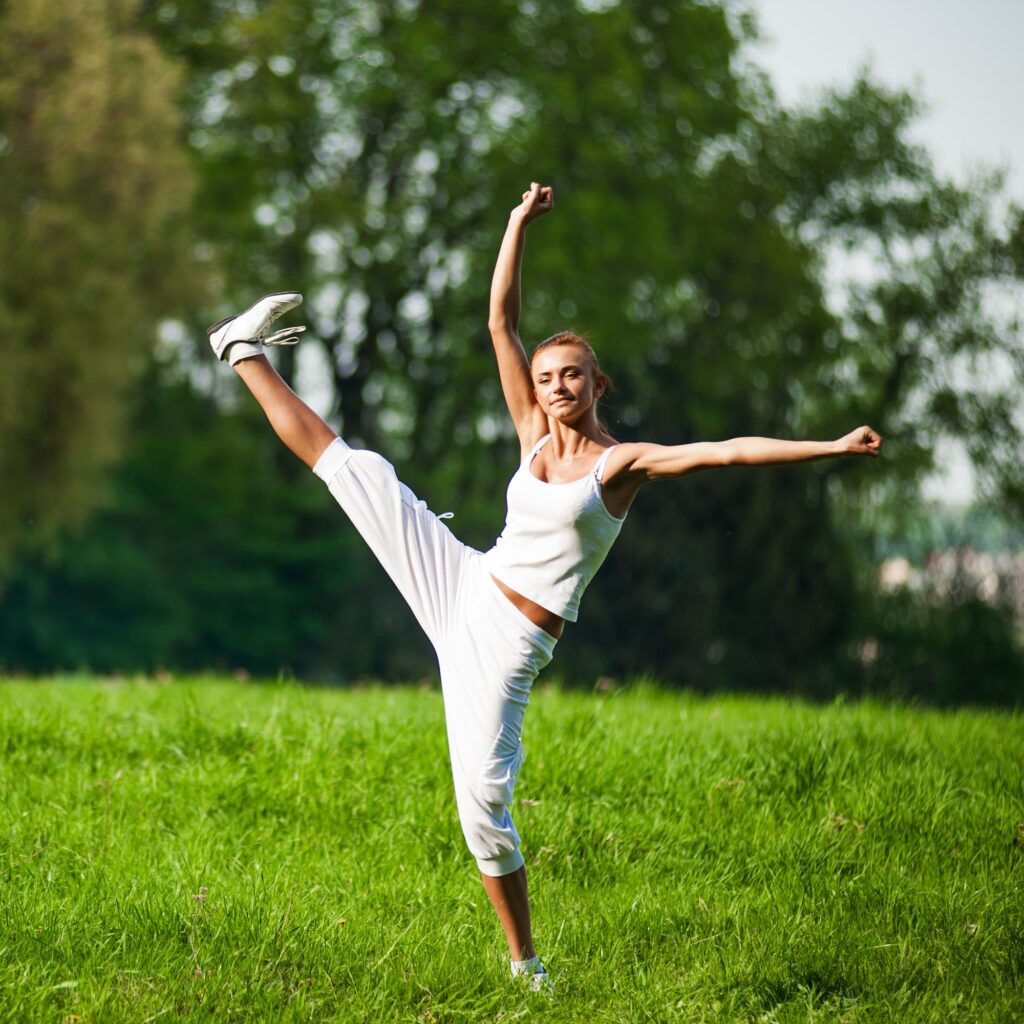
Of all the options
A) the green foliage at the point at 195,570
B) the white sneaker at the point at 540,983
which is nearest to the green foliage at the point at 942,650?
the green foliage at the point at 195,570

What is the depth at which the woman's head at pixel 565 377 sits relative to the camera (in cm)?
458

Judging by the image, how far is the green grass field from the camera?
4.30 m

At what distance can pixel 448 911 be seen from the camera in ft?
17.5

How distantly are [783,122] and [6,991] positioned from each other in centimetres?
2642

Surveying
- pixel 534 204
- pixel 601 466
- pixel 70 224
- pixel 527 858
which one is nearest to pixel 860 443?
pixel 601 466

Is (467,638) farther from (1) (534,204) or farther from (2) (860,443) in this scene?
(1) (534,204)

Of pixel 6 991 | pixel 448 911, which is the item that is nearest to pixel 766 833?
pixel 448 911

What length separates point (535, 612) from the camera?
441 centimetres

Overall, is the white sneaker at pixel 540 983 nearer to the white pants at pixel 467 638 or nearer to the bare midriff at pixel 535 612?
the white pants at pixel 467 638

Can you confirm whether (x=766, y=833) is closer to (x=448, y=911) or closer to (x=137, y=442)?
(x=448, y=911)

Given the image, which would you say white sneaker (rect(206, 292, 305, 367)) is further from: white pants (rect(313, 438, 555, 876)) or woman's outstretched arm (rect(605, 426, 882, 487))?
woman's outstretched arm (rect(605, 426, 882, 487))

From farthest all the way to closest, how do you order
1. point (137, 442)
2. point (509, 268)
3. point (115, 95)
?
1. point (137, 442)
2. point (115, 95)
3. point (509, 268)

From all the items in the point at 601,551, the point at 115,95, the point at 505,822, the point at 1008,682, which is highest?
the point at 115,95

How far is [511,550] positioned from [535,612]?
237 millimetres
